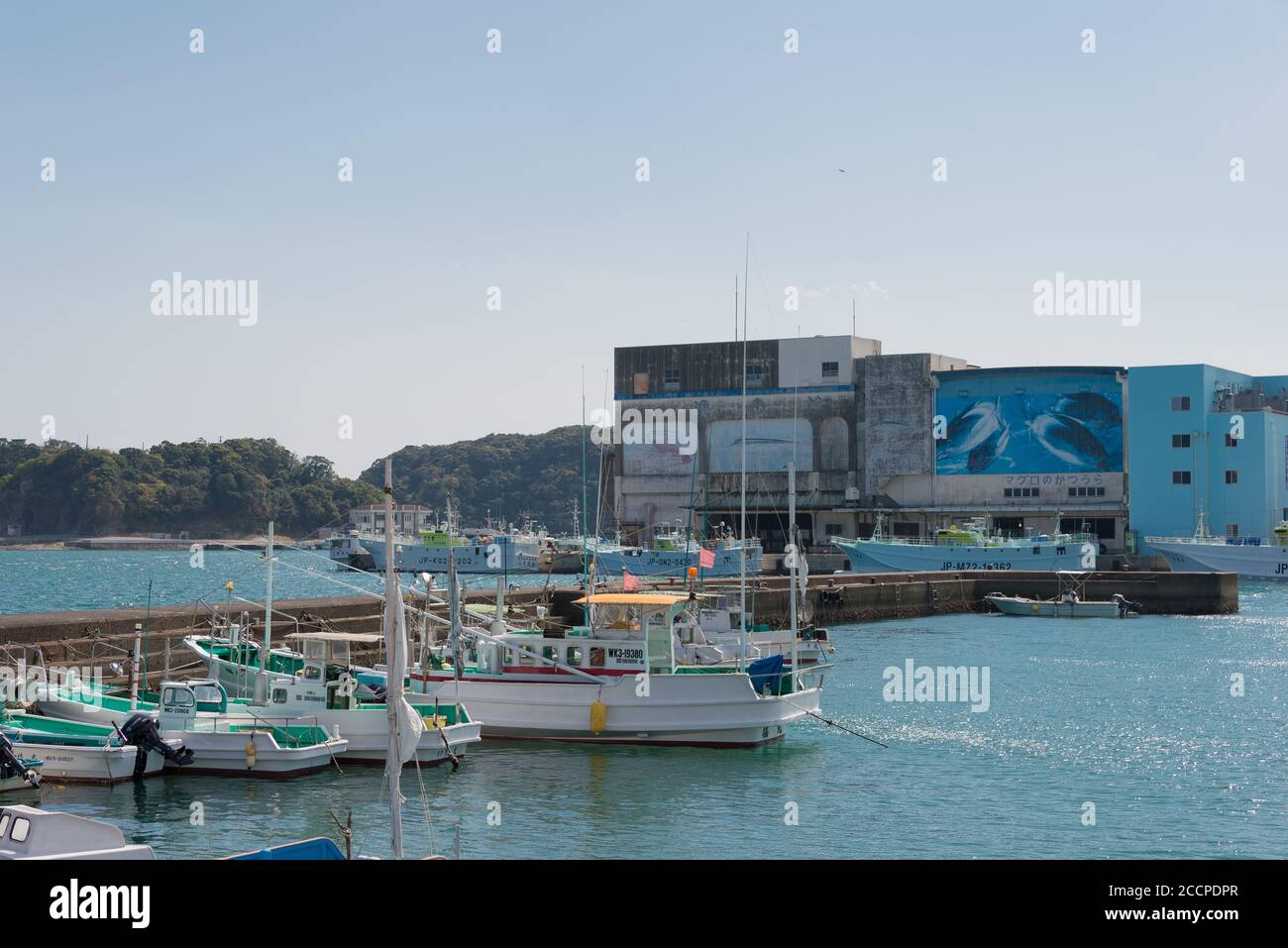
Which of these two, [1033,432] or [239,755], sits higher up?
[1033,432]

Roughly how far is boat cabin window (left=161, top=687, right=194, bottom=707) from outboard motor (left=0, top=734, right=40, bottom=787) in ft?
10.9

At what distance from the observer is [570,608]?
3912 centimetres

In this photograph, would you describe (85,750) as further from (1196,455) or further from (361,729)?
(1196,455)

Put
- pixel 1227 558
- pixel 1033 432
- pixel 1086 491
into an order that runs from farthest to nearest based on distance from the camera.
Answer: pixel 1033 432 → pixel 1086 491 → pixel 1227 558

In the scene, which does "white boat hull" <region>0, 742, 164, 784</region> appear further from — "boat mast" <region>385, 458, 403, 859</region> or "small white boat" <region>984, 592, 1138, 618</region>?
"small white boat" <region>984, 592, 1138, 618</region>

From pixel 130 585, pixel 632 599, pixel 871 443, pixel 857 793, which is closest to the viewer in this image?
pixel 857 793

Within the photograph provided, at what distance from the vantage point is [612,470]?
12250cm

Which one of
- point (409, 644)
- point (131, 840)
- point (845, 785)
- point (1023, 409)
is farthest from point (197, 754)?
point (1023, 409)

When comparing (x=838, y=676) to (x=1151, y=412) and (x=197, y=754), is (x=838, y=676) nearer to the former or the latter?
(x=197, y=754)

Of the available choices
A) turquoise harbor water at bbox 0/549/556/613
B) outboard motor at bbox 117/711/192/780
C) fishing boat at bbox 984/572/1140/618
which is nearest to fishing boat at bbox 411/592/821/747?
outboard motor at bbox 117/711/192/780

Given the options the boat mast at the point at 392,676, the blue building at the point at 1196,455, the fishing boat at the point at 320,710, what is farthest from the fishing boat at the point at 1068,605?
the boat mast at the point at 392,676

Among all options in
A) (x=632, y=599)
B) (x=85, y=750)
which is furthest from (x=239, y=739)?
(x=632, y=599)

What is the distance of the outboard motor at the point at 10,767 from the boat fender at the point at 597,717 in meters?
11.4

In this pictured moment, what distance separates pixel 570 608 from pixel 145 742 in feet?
50.3
